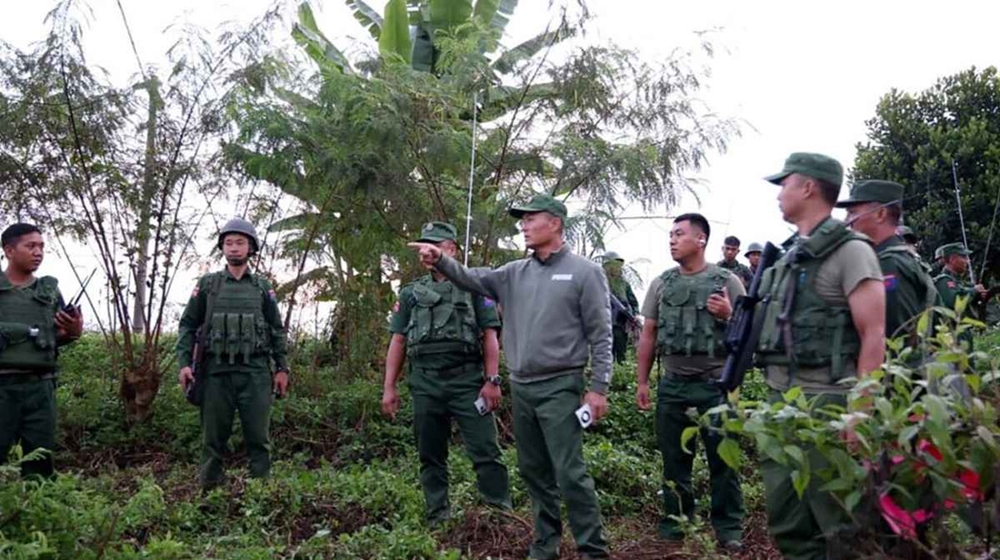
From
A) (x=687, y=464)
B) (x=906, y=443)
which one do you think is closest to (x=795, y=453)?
(x=906, y=443)

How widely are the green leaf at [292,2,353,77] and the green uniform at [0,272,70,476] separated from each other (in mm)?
3489

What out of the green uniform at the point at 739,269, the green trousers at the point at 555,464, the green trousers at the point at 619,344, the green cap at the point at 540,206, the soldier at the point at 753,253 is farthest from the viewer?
the green trousers at the point at 619,344

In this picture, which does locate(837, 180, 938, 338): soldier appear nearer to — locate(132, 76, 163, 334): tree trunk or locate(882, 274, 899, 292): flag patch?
locate(882, 274, 899, 292): flag patch

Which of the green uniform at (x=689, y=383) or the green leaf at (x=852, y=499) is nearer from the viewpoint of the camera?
the green leaf at (x=852, y=499)

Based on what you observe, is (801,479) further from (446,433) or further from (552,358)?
(446,433)

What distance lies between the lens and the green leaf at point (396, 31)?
12523mm

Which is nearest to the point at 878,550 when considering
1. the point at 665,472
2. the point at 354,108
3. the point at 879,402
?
the point at 879,402

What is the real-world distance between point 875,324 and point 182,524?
4.17 m

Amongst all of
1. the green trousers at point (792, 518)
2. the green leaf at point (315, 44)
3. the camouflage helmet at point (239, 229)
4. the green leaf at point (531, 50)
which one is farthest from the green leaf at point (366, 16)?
the green trousers at point (792, 518)

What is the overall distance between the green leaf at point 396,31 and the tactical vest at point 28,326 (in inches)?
283

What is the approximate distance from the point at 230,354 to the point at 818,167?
415 centimetres

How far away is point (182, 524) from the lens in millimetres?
5832

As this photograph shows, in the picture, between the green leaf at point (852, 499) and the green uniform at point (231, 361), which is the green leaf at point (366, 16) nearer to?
the green uniform at point (231, 361)

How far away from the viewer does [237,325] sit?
6.56 meters
